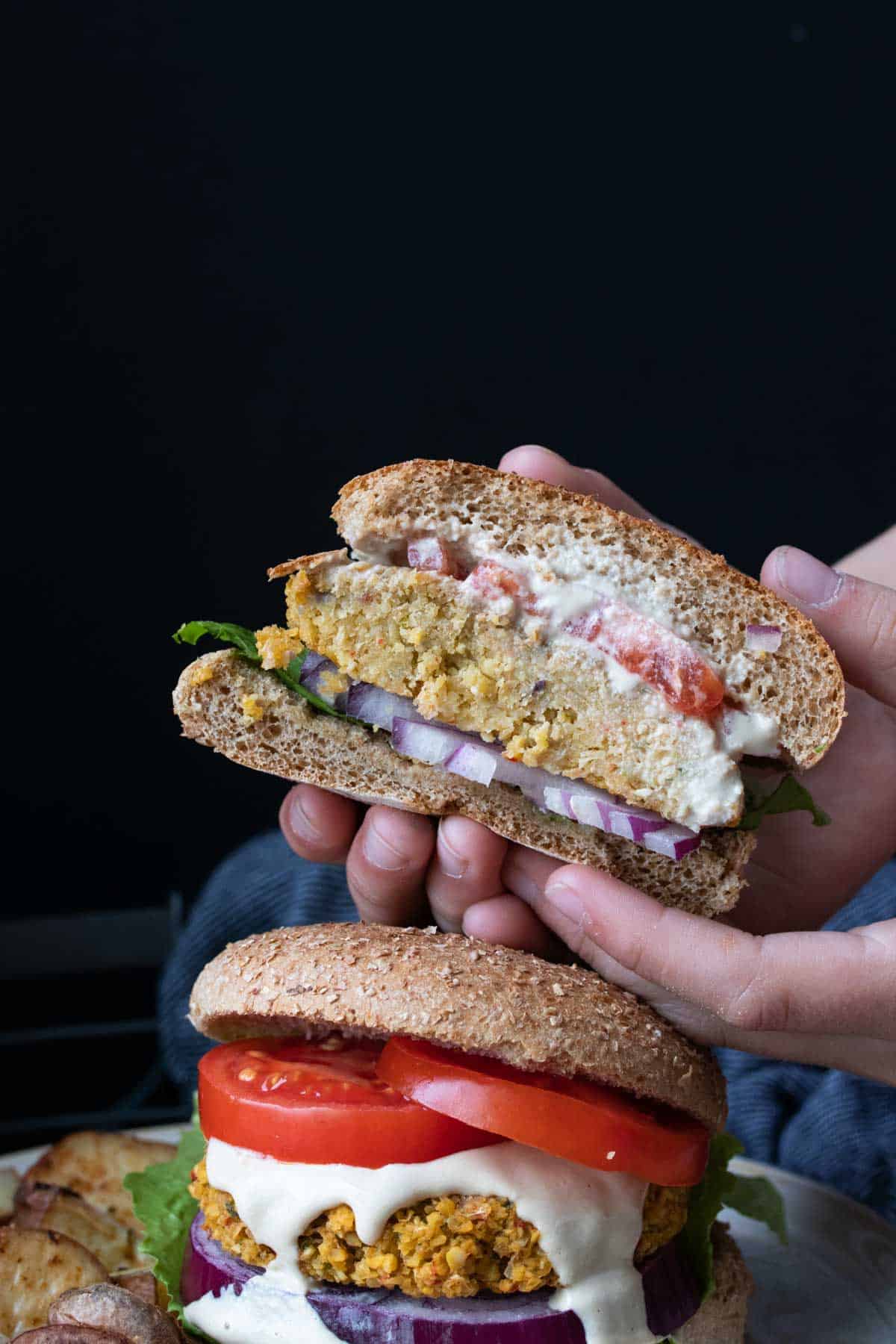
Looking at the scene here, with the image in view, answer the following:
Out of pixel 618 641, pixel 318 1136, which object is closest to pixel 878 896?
pixel 618 641

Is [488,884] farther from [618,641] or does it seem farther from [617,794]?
[618,641]

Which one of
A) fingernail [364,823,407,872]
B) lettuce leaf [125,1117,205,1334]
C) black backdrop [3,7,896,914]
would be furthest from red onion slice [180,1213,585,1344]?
black backdrop [3,7,896,914]

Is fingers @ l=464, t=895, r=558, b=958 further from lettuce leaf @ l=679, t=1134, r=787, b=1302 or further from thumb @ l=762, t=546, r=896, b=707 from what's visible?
thumb @ l=762, t=546, r=896, b=707

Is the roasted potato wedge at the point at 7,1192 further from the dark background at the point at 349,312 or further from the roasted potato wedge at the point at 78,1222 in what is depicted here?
the dark background at the point at 349,312

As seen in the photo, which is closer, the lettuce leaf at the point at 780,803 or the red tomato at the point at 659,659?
the red tomato at the point at 659,659

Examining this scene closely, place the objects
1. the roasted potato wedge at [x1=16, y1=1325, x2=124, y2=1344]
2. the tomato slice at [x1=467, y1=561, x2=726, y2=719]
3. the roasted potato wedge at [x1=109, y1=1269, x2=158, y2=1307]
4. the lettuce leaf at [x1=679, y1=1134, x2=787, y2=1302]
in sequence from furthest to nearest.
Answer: the lettuce leaf at [x1=679, y1=1134, x2=787, y2=1302]
the roasted potato wedge at [x1=109, y1=1269, x2=158, y2=1307]
the tomato slice at [x1=467, y1=561, x2=726, y2=719]
the roasted potato wedge at [x1=16, y1=1325, x2=124, y2=1344]

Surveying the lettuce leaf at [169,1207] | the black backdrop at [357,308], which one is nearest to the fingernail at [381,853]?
the lettuce leaf at [169,1207]
